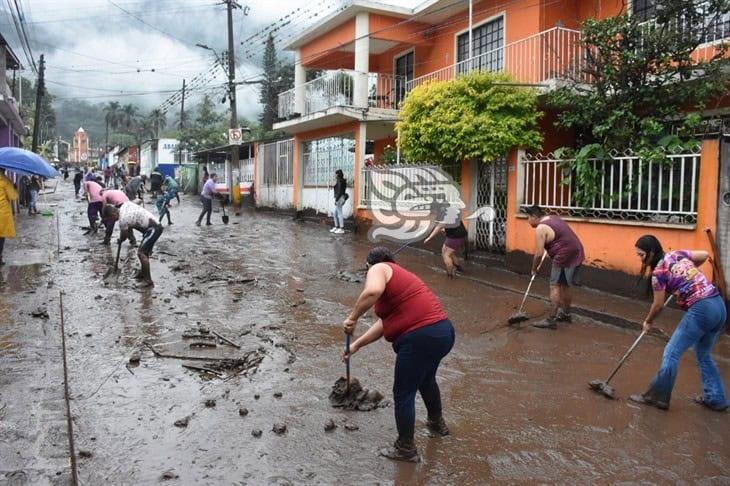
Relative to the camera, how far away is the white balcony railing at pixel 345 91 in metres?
17.1

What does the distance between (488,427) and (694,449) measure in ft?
4.53

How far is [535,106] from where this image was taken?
11.0 metres

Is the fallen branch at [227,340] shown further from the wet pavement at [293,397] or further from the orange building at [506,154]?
the orange building at [506,154]

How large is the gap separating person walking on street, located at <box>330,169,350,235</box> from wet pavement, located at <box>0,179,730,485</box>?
661cm

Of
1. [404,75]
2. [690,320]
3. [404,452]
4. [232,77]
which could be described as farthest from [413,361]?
[232,77]

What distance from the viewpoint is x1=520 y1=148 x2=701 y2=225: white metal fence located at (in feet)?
25.4

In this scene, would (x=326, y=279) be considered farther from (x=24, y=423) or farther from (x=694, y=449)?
(x=694, y=449)

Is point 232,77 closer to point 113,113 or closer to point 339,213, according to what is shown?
point 339,213

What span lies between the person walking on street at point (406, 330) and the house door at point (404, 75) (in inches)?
584

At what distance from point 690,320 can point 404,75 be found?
15009mm

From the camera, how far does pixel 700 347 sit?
15.4ft

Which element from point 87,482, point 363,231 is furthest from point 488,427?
point 363,231

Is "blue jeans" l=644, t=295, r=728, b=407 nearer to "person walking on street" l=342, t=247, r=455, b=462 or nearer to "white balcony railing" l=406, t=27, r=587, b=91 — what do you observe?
"person walking on street" l=342, t=247, r=455, b=462

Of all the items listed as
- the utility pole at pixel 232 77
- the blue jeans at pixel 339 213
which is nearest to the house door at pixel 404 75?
the blue jeans at pixel 339 213
